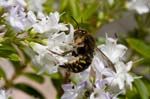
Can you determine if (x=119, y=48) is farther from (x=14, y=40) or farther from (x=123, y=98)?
(x=14, y=40)

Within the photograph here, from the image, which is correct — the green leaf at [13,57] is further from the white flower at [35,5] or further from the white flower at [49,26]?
the white flower at [35,5]

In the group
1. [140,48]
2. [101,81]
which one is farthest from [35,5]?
[101,81]

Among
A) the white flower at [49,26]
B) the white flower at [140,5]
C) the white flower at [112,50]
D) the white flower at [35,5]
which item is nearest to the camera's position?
the white flower at [49,26]

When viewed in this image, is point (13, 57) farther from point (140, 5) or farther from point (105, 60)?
point (140, 5)

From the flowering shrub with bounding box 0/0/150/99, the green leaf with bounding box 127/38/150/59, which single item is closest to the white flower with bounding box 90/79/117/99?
the flowering shrub with bounding box 0/0/150/99

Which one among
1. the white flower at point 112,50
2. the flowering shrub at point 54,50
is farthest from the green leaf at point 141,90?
the white flower at point 112,50

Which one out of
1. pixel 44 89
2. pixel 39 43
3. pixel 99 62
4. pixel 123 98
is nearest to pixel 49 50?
pixel 39 43

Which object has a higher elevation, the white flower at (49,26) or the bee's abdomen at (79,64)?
the white flower at (49,26)
